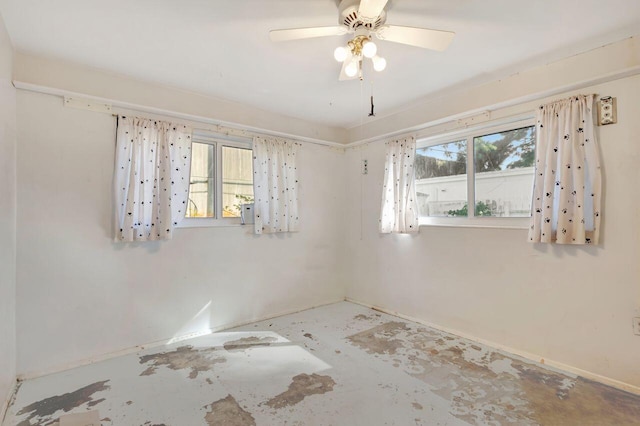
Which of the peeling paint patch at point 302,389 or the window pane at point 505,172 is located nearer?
the peeling paint patch at point 302,389

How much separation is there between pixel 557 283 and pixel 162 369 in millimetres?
3049

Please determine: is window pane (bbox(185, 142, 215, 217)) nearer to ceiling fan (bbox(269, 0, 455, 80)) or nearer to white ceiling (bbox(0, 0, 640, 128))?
white ceiling (bbox(0, 0, 640, 128))

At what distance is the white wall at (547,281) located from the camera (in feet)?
6.63

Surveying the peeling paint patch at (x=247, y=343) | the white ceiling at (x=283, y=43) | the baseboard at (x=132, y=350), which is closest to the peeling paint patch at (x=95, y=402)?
the baseboard at (x=132, y=350)

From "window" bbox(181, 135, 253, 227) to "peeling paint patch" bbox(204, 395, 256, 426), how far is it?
64.4 inches

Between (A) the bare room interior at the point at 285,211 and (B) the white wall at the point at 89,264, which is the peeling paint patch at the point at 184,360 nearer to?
(A) the bare room interior at the point at 285,211

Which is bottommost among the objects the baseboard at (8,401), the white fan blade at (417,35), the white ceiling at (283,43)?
the baseboard at (8,401)

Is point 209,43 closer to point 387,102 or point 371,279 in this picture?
point 387,102

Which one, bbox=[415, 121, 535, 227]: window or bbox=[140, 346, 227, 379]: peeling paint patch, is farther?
bbox=[415, 121, 535, 227]: window

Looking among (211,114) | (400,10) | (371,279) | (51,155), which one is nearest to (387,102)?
(400,10)

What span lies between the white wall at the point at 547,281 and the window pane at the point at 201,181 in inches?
76.6

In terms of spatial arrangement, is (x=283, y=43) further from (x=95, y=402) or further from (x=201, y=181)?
(x=95, y=402)

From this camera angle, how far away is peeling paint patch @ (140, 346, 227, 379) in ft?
7.48

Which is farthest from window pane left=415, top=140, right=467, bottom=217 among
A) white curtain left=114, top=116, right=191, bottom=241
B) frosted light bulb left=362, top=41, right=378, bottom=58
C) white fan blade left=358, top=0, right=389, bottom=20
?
white curtain left=114, top=116, right=191, bottom=241
